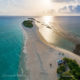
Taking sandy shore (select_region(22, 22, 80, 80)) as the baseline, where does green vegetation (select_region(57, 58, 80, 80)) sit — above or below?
above

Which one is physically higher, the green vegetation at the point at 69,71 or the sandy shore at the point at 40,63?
the green vegetation at the point at 69,71

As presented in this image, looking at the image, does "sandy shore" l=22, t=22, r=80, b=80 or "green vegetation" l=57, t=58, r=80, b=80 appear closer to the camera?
"green vegetation" l=57, t=58, r=80, b=80

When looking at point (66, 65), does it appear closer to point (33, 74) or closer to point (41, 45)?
point (33, 74)

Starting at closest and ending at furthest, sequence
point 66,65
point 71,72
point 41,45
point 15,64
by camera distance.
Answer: point 71,72 < point 66,65 < point 15,64 < point 41,45

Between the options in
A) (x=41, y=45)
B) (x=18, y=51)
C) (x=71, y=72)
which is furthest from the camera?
(x=41, y=45)

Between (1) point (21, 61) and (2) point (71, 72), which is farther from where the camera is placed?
(1) point (21, 61)

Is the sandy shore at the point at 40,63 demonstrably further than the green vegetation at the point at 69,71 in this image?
Yes

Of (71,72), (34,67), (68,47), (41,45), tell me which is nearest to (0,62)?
(34,67)

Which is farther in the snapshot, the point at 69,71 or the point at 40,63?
the point at 40,63
